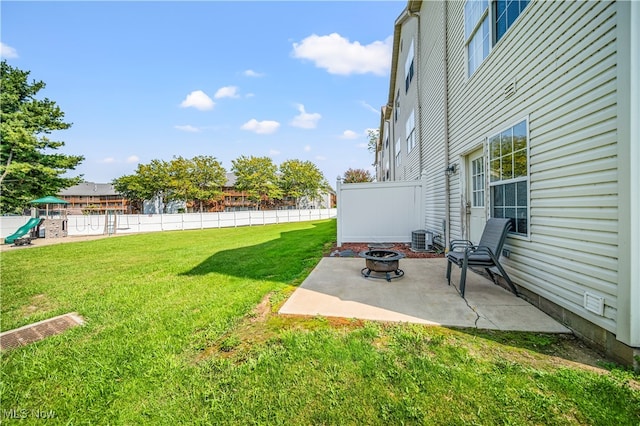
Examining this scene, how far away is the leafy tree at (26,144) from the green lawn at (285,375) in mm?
18097

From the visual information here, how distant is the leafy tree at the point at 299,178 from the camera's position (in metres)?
37.4

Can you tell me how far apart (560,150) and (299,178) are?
35382mm

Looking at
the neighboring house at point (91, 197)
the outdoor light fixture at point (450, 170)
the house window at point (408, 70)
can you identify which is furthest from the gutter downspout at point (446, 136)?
the neighboring house at point (91, 197)

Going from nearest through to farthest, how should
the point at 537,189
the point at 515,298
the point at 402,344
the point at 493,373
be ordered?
the point at 493,373 < the point at 402,344 < the point at 537,189 < the point at 515,298

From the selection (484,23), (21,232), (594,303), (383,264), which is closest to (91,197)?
(21,232)

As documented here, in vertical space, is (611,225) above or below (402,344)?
above

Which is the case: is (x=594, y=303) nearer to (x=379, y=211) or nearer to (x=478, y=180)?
(x=478, y=180)

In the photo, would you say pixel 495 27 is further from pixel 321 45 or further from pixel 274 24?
pixel 321 45

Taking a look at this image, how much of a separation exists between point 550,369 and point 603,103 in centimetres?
228

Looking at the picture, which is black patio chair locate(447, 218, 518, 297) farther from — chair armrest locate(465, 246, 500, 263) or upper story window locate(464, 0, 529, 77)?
upper story window locate(464, 0, 529, 77)

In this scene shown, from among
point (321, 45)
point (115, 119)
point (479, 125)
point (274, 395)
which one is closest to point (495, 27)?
point (479, 125)

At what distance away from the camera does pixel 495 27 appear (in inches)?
160

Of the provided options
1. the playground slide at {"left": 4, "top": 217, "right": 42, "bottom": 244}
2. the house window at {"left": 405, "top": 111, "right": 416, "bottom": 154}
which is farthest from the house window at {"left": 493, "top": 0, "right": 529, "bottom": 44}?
the playground slide at {"left": 4, "top": 217, "right": 42, "bottom": 244}

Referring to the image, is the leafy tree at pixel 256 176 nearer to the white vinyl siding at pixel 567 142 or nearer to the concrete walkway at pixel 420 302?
the concrete walkway at pixel 420 302
